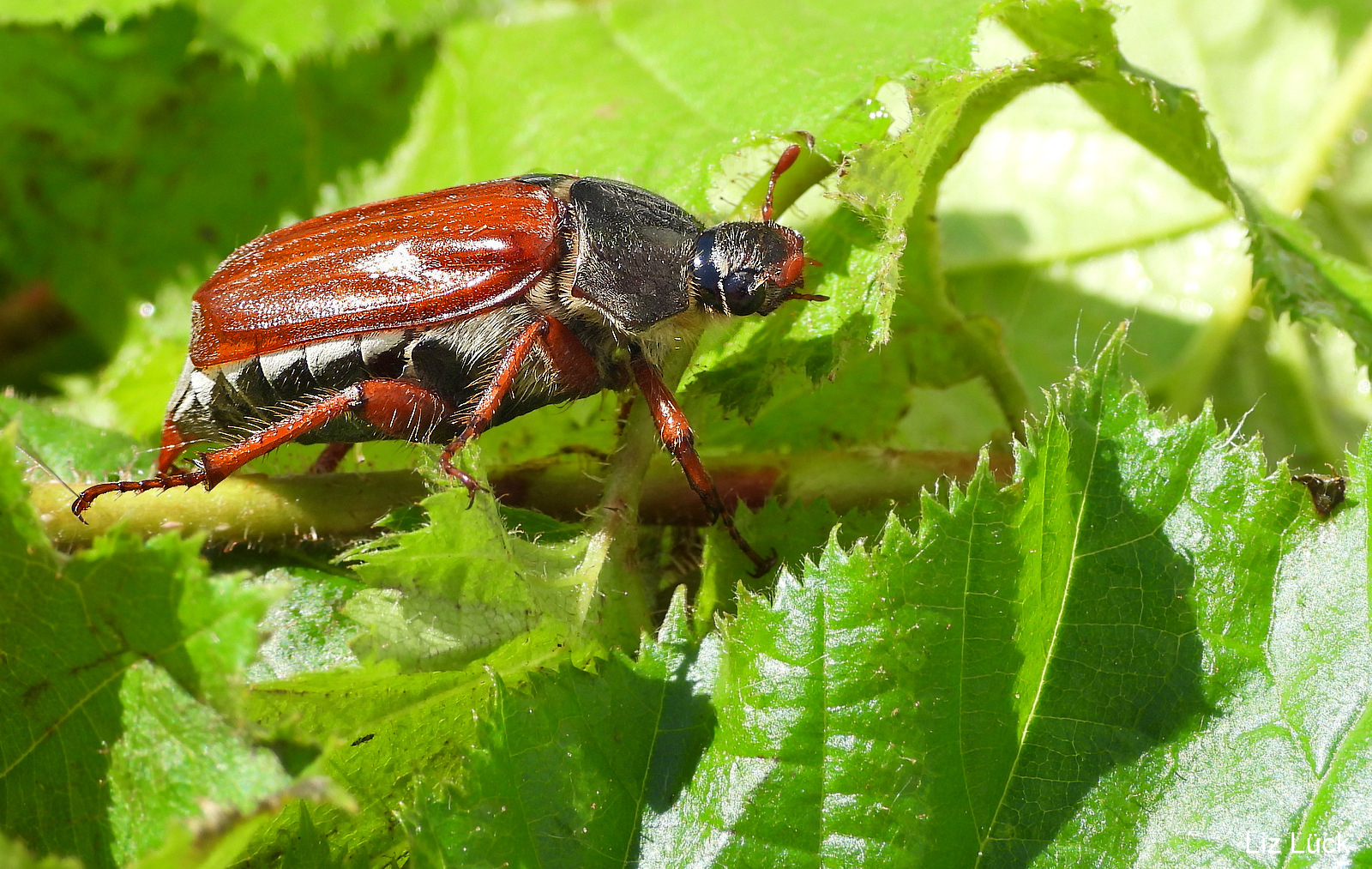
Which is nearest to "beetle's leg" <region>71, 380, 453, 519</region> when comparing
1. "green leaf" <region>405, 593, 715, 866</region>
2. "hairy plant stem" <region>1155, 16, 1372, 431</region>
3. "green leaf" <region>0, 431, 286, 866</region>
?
"green leaf" <region>0, 431, 286, 866</region>

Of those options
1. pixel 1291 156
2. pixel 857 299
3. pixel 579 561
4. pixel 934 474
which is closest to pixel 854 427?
pixel 934 474

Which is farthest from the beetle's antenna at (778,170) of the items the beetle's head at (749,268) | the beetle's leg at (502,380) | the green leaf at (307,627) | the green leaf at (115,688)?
the green leaf at (115,688)

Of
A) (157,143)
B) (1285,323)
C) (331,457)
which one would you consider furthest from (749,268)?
(157,143)

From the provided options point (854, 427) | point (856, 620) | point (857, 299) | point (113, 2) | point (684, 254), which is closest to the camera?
point (856, 620)

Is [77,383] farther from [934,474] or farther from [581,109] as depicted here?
[934,474]

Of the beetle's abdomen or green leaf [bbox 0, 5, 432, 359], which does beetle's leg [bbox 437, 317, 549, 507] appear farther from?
green leaf [bbox 0, 5, 432, 359]

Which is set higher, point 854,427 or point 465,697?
point 854,427
